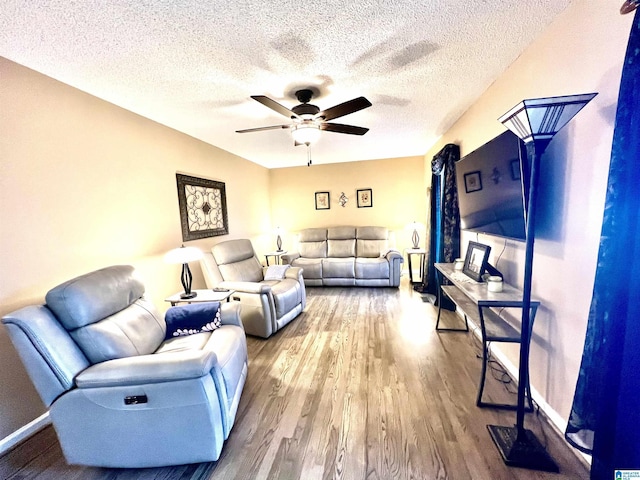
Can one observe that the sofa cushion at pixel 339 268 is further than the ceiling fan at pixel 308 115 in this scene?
Yes

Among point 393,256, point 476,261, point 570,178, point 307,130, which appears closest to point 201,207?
point 307,130

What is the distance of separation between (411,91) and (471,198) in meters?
1.12

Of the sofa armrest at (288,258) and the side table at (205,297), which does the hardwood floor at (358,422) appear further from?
the sofa armrest at (288,258)

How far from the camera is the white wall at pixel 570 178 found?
1.21 m

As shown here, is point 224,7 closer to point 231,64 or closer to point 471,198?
point 231,64

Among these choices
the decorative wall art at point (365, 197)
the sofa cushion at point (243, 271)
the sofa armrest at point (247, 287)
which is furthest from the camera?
the decorative wall art at point (365, 197)

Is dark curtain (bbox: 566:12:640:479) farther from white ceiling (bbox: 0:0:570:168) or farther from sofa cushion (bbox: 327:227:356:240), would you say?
sofa cushion (bbox: 327:227:356:240)

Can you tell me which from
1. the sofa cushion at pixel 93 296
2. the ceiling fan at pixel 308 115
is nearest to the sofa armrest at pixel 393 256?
the ceiling fan at pixel 308 115

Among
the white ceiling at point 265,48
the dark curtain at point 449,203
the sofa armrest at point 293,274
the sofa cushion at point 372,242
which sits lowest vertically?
the sofa armrest at point 293,274

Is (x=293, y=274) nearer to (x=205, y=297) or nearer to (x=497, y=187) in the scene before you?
(x=205, y=297)

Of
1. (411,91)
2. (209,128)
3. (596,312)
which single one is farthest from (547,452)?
(209,128)

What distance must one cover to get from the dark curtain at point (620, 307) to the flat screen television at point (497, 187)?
0.66 m

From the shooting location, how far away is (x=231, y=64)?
5.93 feet

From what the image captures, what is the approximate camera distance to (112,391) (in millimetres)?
1299
